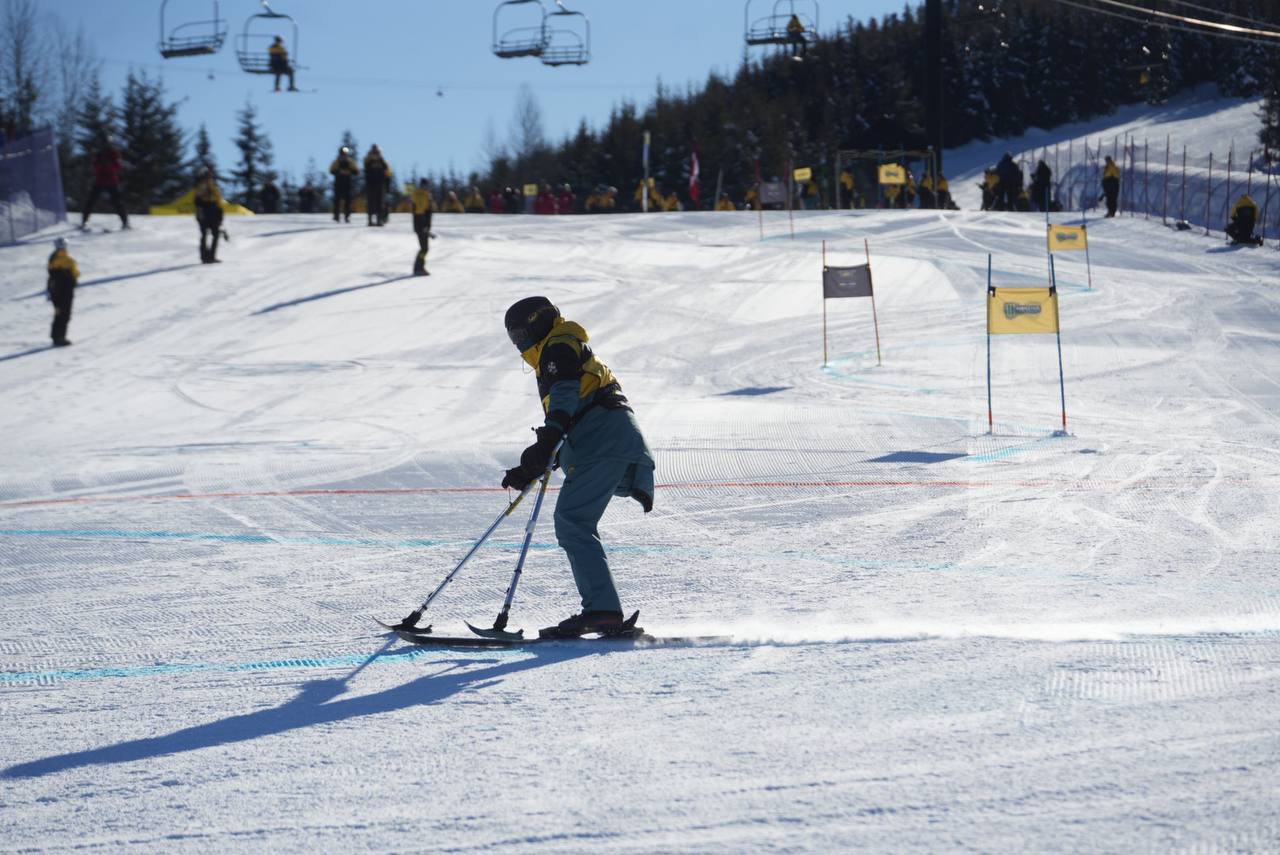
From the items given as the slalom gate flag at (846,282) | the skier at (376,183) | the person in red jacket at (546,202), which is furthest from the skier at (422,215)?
the person in red jacket at (546,202)

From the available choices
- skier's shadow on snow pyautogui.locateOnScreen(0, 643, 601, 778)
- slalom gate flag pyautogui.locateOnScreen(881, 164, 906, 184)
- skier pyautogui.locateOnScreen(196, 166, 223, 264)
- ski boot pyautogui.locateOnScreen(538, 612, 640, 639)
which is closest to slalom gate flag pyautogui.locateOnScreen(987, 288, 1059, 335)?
ski boot pyautogui.locateOnScreen(538, 612, 640, 639)

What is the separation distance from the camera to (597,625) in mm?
5750

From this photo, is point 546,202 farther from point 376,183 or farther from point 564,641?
point 564,641

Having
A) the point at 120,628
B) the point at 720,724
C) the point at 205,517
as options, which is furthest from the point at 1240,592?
the point at 205,517

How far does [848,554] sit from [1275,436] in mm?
6880

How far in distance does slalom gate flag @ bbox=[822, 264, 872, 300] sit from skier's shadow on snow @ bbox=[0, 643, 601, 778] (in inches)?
488

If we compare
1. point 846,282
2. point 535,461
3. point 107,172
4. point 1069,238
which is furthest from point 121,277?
point 535,461

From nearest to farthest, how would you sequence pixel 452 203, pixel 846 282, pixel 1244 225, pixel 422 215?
pixel 846 282, pixel 422 215, pixel 1244 225, pixel 452 203

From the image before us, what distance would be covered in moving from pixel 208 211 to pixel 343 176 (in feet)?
19.2

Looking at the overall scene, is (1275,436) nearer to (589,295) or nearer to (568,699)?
(568,699)

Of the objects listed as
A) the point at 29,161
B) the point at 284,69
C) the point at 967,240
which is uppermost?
the point at 284,69

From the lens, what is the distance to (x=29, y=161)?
89.7ft

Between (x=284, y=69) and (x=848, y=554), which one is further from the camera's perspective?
(x=284, y=69)

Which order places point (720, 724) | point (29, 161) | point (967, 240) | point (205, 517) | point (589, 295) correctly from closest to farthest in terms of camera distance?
point (720, 724) → point (205, 517) → point (589, 295) → point (29, 161) → point (967, 240)
